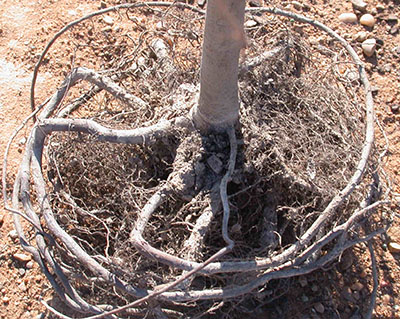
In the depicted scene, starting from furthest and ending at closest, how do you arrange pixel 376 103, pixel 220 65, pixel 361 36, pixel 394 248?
1. pixel 361 36
2. pixel 376 103
3. pixel 394 248
4. pixel 220 65

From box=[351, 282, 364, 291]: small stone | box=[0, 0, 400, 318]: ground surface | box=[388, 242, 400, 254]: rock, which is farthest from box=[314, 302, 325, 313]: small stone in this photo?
box=[388, 242, 400, 254]: rock

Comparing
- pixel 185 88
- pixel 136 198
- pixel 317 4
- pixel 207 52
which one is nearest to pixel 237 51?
pixel 207 52

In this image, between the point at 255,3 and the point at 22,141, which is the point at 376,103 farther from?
the point at 22,141

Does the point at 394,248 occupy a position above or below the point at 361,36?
below

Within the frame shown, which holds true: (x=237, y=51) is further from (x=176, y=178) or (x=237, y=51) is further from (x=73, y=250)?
(x=73, y=250)

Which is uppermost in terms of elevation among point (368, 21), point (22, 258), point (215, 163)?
point (368, 21)

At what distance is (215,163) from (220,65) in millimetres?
284

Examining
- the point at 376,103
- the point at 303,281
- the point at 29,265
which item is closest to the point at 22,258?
the point at 29,265

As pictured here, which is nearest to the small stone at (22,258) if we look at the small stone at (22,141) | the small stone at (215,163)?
the small stone at (22,141)

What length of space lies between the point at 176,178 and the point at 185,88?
10.6 inches

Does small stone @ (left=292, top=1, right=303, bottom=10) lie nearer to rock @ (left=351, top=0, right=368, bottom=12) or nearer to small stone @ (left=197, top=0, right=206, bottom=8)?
rock @ (left=351, top=0, right=368, bottom=12)

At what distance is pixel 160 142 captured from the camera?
1392 millimetres

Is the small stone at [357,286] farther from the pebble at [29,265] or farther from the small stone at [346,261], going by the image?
the pebble at [29,265]

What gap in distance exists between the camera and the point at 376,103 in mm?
1877
